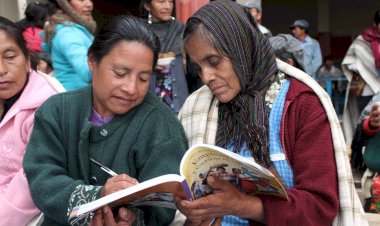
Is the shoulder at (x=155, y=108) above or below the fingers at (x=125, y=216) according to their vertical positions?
above

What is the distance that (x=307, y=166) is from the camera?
A: 1.73 meters

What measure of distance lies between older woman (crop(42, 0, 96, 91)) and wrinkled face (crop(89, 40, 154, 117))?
1.41 m

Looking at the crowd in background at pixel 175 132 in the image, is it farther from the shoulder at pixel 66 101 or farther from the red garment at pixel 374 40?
the red garment at pixel 374 40

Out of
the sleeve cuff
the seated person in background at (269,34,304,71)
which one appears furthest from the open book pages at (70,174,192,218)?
the seated person in background at (269,34,304,71)

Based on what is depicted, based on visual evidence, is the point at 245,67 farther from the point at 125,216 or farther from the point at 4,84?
the point at 4,84

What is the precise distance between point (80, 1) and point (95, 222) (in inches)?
92.4

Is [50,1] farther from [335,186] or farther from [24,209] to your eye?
[335,186]

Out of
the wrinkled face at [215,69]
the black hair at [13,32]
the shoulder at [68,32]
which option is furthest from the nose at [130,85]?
the shoulder at [68,32]

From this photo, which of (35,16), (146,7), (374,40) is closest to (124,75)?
(146,7)

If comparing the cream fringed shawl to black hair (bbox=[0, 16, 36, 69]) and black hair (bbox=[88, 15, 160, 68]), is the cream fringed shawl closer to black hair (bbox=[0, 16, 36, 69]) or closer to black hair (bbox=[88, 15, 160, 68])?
black hair (bbox=[88, 15, 160, 68])

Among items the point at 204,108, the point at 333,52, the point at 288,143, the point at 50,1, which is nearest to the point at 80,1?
the point at 50,1

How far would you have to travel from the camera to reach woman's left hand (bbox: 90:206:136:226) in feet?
5.16

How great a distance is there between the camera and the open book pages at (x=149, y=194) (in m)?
1.35

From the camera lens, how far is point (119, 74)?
70.2 inches
